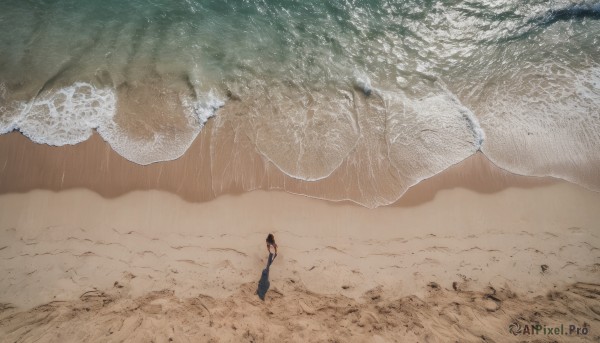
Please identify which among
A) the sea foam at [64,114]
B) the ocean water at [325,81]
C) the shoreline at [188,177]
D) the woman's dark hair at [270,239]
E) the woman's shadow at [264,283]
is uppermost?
the ocean water at [325,81]

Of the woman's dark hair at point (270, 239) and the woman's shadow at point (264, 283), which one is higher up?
the woman's dark hair at point (270, 239)

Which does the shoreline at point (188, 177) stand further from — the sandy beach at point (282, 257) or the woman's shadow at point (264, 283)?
the woman's shadow at point (264, 283)

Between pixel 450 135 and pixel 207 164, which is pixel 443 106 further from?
pixel 207 164

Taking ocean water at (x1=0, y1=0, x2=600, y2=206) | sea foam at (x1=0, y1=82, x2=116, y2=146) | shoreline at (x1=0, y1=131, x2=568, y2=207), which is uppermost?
ocean water at (x1=0, y1=0, x2=600, y2=206)

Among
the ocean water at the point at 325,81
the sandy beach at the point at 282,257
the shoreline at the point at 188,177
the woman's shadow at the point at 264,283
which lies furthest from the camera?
the ocean water at the point at 325,81

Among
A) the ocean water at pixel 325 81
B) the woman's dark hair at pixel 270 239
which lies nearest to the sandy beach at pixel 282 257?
the woman's dark hair at pixel 270 239

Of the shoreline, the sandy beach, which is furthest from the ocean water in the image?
the sandy beach

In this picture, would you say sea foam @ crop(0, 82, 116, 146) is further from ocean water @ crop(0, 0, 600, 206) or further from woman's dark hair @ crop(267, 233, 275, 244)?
woman's dark hair @ crop(267, 233, 275, 244)
